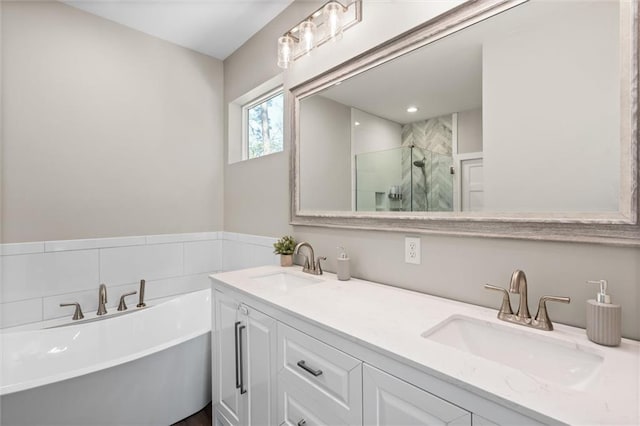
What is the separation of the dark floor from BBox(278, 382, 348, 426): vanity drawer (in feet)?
2.94

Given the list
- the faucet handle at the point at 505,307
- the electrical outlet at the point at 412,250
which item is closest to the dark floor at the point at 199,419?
the electrical outlet at the point at 412,250

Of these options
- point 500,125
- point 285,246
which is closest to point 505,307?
point 500,125

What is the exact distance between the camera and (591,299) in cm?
87

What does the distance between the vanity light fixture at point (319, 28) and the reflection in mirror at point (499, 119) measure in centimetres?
29

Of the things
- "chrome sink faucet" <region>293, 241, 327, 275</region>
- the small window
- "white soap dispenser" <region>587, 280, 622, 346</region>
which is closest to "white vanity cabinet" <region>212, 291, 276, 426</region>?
"chrome sink faucet" <region>293, 241, 327, 275</region>

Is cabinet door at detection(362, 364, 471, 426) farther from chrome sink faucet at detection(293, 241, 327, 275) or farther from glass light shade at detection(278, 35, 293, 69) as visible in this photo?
glass light shade at detection(278, 35, 293, 69)

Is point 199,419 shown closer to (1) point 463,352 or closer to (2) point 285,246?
(2) point 285,246

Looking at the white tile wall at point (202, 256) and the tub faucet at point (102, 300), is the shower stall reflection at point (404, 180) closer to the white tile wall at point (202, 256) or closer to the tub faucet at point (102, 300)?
the white tile wall at point (202, 256)

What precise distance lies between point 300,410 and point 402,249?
76 centimetres

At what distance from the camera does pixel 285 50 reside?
179cm

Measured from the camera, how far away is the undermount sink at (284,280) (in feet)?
5.38

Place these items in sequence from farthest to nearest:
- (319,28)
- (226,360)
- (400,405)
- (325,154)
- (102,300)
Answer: (102,300)
(325,154)
(319,28)
(226,360)
(400,405)

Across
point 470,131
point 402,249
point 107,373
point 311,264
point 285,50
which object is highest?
point 285,50

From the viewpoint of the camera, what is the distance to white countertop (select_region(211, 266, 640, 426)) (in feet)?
1.82
